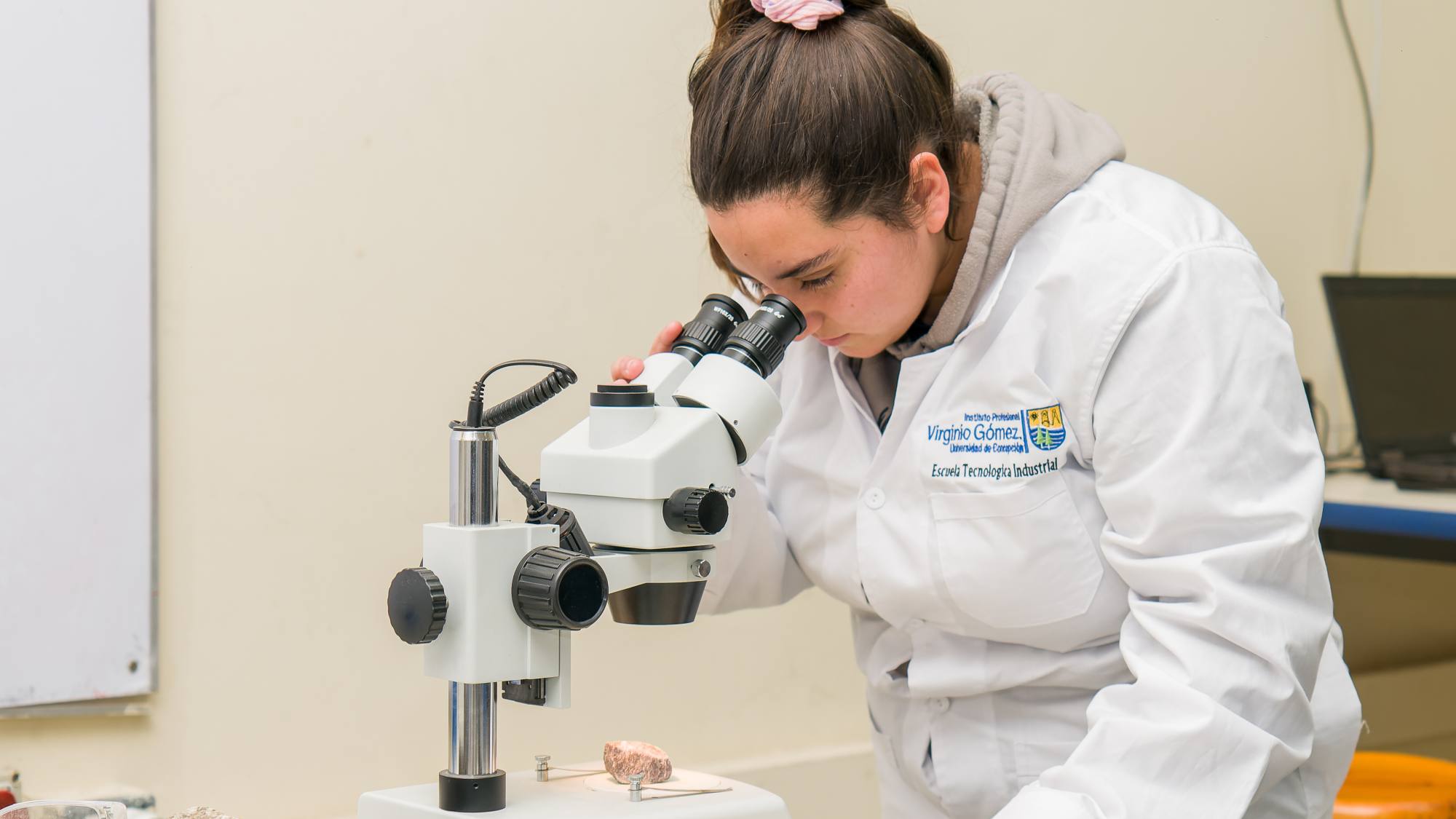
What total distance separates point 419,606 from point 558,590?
0.10 m

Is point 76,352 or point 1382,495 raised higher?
point 76,352

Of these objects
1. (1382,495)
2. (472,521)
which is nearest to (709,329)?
(472,521)

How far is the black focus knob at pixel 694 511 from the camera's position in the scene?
35.0 inches

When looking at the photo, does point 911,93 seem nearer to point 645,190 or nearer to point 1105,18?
point 645,190

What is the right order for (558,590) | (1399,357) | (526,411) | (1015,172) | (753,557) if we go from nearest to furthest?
(558,590) < (526,411) < (1015,172) < (753,557) < (1399,357)

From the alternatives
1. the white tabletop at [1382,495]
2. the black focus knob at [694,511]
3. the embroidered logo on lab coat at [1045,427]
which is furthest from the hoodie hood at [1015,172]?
the white tabletop at [1382,495]

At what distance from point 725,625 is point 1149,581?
1.15m

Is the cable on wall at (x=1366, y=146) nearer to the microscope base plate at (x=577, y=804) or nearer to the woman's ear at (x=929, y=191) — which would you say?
the woman's ear at (x=929, y=191)

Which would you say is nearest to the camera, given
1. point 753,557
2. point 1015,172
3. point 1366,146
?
point 1015,172

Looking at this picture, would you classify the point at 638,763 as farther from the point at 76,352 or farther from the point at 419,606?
the point at 76,352

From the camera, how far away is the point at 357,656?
5.77ft

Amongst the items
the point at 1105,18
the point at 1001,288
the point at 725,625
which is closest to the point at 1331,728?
the point at 1001,288

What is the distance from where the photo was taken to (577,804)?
896mm

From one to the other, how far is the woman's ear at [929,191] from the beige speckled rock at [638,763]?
0.52m
